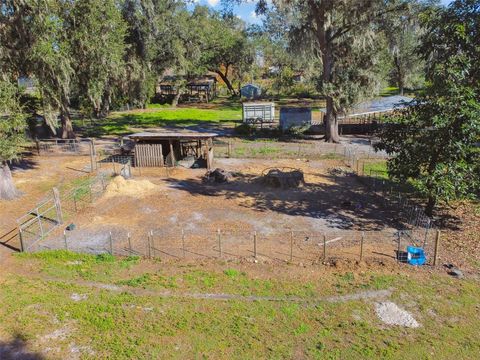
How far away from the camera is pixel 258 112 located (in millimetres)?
44969

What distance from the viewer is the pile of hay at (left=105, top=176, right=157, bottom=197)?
67.2 ft

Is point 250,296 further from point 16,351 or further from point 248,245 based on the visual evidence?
point 16,351

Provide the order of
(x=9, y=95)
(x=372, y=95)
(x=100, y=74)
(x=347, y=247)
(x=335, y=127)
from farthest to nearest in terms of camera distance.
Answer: (x=335, y=127)
(x=372, y=95)
(x=100, y=74)
(x=9, y=95)
(x=347, y=247)

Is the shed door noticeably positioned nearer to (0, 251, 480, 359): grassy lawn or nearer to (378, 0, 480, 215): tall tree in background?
(0, 251, 480, 359): grassy lawn

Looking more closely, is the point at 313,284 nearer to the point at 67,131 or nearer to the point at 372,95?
the point at 372,95

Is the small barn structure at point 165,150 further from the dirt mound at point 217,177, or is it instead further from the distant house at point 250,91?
the distant house at point 250,91

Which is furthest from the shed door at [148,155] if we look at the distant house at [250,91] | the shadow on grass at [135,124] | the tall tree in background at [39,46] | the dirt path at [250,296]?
the distant house at [250,91]

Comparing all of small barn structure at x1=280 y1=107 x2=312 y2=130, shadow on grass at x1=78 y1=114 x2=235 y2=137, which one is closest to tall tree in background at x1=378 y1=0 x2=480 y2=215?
small barn structure at x1=280 y1=107 x2=312 y2=130

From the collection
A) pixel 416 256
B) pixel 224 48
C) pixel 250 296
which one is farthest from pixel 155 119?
pixel 416 256

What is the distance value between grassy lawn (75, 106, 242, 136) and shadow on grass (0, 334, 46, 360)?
1231 inches

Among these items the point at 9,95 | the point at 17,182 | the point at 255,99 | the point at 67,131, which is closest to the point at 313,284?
the point at 9,95

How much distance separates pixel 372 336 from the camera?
9875 millimetres

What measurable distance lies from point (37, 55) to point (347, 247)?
2053cm

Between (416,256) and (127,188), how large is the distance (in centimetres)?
1421
